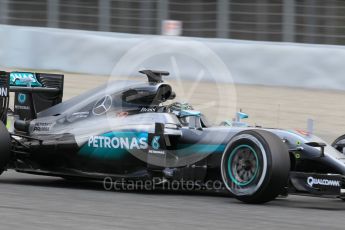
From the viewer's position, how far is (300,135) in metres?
7.64

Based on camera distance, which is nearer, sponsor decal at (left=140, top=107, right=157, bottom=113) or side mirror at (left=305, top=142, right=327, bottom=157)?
side mirror at (left=305, top=142, right=327, bottom=157)

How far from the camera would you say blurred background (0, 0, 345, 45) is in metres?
13.2

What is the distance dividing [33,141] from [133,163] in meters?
1.33

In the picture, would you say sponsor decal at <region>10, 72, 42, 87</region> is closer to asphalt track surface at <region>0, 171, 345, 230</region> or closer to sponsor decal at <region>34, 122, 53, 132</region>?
sponsor decal at <region>34, 122, 53, 132</region>

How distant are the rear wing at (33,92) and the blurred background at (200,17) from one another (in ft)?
16.0

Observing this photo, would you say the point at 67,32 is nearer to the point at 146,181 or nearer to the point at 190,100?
the point at 190,100

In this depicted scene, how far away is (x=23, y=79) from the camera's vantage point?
9562 millimetres

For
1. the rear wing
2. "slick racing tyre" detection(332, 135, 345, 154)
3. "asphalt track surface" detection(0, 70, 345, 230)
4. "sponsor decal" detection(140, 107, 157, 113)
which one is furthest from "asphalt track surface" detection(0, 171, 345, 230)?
the rear wing

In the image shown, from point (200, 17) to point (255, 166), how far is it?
280 inches

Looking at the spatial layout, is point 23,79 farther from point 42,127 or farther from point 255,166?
point 255,166

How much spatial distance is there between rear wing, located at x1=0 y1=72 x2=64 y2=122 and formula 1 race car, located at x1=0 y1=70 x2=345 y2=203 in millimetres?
12

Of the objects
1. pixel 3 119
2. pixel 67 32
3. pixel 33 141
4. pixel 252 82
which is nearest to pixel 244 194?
pixel 33 141

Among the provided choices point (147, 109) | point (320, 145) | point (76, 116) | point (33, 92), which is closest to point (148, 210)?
point (320, 145)

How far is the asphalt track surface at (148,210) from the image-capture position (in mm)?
6012
